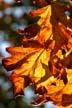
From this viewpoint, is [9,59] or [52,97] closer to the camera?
[52,97]

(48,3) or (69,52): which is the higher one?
(48,3)

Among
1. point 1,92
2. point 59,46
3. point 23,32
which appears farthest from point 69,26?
point 1,92

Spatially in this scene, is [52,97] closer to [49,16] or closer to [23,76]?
[23,76]

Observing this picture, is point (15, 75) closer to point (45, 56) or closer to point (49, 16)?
point (45, 56)

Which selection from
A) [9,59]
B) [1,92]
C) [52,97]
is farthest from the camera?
[1,92]

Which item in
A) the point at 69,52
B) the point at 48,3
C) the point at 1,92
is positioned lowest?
the point at 1,92

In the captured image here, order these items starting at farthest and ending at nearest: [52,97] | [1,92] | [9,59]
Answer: [1,92], [9,59], [52,97]

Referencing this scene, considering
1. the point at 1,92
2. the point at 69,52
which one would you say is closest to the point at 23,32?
the point at 69,52
